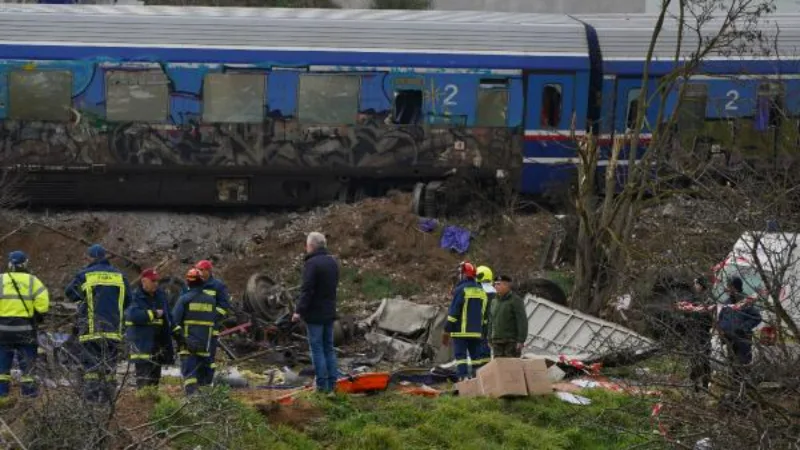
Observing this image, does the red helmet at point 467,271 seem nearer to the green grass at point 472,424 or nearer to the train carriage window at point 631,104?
the green grass at point 472,424

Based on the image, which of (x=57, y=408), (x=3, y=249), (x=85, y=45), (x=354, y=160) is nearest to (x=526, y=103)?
(x=354, y=160)

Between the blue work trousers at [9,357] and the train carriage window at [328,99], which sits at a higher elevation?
the train carriage window at [328,99]

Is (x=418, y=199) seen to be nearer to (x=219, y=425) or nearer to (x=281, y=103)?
(x=281, y=103)

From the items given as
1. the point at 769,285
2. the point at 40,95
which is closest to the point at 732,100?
the point at 40,95

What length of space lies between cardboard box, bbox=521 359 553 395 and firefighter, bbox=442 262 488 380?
909mm

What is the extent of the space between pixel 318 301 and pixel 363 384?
1024 mm

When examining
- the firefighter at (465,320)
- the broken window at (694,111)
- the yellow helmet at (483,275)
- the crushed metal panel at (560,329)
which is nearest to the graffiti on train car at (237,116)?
the broken window at (694,111)

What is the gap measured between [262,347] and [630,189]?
539 centimetres

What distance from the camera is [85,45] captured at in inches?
911

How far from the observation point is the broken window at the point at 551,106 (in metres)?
24.1

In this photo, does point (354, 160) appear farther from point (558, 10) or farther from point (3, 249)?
point (558, 10)

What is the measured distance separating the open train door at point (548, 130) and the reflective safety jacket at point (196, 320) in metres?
12.0

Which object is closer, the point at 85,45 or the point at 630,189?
the point at 630,189

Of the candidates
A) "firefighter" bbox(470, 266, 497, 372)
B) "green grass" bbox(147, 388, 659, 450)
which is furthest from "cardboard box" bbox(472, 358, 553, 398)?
"firefighter" bbox(470, 266, 497, 372)
